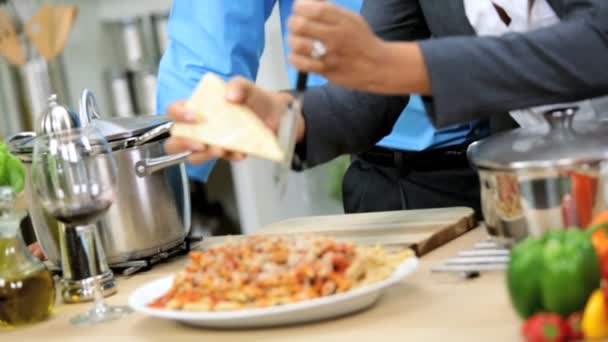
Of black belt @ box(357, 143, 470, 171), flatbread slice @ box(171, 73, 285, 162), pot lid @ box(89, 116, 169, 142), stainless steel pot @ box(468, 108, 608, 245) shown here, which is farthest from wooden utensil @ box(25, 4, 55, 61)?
stainless steel pot @ box(468, 108, 608, 245)

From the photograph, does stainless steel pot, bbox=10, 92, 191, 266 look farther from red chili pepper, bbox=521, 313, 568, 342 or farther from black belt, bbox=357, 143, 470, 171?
red chili pepper, bbox=521, 313, 568, 342

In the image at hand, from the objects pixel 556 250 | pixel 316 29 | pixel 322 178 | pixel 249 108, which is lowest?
pixel 322 178

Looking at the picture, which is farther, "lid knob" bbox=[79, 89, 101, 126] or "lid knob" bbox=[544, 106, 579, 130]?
"lid knob" bbox=[79, 89, 101, 126]

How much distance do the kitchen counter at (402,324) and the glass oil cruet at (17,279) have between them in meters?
0.02

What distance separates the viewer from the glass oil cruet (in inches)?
53.5

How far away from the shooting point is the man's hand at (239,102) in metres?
1.34

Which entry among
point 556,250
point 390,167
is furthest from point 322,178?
point 556,250

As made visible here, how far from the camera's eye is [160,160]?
5.27ft

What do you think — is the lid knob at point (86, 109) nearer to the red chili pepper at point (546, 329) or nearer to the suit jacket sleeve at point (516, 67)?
the suit jacket sleeve at point (516, 67)

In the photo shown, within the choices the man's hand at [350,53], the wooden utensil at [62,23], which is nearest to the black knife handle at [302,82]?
the man's hand at [350,53]

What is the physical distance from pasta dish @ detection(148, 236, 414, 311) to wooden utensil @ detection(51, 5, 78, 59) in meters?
2.33

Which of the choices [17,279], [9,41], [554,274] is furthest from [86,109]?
[9,41]

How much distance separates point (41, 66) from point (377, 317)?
2.78 m

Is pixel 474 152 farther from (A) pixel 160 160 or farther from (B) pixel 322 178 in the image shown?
(B) pixel 322 178
